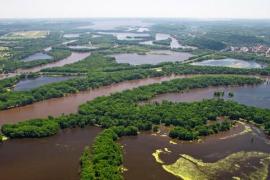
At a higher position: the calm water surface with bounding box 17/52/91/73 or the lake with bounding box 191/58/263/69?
the lake with bounding box 191/58/263/69

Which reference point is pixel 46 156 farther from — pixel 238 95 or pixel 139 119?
pixel 238 95

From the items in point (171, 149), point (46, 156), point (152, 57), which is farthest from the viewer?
point (152, 57)

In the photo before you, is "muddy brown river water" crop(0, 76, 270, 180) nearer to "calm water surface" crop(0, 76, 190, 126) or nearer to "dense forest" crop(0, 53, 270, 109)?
"calm water surface" crop(0, 76, 190, 126)

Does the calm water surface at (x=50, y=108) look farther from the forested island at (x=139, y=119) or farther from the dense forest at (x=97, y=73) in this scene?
the dense forest at (x=97, y=73)

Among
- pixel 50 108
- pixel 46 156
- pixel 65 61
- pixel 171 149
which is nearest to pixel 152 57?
pixel 65 61

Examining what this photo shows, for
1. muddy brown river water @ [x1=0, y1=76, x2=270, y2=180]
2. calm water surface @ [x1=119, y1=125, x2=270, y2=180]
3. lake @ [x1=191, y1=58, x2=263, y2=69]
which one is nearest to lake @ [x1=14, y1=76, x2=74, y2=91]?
muddy brown river water @ [x1=0, y1=76, x2=270, y2=180]

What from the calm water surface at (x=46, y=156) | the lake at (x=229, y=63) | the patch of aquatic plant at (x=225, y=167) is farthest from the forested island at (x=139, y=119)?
the lake at (x=229, y=63)
